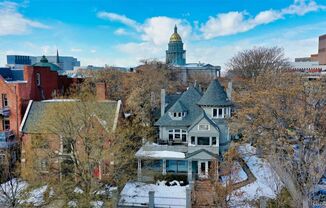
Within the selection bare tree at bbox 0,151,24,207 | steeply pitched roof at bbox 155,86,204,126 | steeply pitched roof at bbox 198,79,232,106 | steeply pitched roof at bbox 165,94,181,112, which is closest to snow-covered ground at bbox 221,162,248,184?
steeply pitched roof at bbox 198,79,232,106

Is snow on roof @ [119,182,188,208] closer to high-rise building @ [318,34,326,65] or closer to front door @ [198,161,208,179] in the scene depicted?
front door @ [198,161,208,179]

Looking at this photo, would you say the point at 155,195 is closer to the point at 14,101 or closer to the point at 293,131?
the point at 293,131

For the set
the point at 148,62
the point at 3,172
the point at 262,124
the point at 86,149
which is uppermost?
the point at 148,62

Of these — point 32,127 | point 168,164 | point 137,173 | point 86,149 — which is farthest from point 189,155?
point 32,127

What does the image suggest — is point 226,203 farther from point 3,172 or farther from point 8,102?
point 8,102

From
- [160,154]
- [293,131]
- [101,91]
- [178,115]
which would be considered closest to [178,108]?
[178,115]

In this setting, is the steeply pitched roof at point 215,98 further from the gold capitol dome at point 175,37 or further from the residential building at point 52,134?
the gold capitol dome at point 175,37

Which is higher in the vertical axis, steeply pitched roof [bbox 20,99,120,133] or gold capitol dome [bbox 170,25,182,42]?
gold capitol dome [bbox 170,25,182,42]
